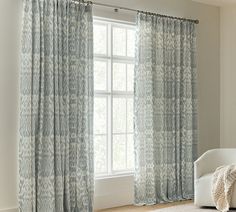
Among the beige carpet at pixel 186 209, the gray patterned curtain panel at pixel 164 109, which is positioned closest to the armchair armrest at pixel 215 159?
the beige carpet at pixel 186 209

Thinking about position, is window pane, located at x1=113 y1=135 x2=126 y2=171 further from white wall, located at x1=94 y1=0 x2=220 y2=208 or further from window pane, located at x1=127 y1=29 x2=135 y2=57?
white wall, located at x1=94 y1=0 x2=220 y2=208

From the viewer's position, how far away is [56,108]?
4.93 metres

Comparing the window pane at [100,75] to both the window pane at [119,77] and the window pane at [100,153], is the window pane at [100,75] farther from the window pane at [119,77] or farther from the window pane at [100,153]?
the window pane at [100,153]

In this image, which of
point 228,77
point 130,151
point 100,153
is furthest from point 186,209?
point 228,77

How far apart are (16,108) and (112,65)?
1.46 m

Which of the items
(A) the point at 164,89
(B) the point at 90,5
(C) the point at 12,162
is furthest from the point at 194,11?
(C) the point at 12,162

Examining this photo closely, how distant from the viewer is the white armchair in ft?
17.2

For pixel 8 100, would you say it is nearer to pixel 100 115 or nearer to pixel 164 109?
pixel 100 115

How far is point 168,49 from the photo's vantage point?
603cm

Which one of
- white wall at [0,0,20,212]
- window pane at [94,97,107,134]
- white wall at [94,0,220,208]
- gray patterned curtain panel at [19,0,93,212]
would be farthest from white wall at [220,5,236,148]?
white wall at [0,0,20,212]

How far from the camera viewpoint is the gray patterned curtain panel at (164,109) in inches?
227

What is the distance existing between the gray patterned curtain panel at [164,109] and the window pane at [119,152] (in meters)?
0.23

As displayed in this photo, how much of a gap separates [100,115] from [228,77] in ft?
7.35

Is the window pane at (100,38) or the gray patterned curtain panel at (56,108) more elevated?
the window pane at (100,38)
